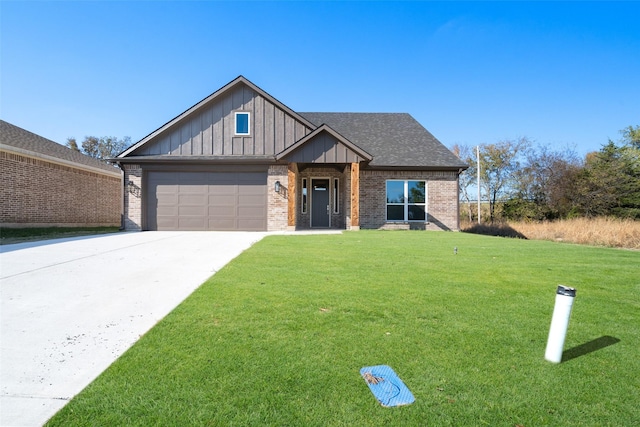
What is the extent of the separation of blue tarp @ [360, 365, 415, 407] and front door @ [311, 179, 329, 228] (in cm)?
1429

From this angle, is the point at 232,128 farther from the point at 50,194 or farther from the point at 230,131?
the point at 50,194

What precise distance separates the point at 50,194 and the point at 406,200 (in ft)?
59.2

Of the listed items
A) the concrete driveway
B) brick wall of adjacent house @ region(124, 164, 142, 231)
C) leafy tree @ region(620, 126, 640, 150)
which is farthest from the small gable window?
leafy tree @ region(620, 126, 640, 150)

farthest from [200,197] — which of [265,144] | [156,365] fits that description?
[156,365]

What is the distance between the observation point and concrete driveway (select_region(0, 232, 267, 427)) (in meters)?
2.13

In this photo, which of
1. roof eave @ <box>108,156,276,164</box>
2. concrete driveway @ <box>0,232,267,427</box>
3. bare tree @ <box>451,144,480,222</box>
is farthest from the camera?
bare tree @ <box>451,144,480,222</box>

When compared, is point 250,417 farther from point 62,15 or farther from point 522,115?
point 522,115

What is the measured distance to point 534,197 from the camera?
23109 millimetres

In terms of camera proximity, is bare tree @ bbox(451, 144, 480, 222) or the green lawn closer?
the green lawn

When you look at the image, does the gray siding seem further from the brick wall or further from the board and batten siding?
the board and batten siding

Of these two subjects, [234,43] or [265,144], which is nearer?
[234,43]

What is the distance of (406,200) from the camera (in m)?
15.7

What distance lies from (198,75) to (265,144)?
6.03 metres

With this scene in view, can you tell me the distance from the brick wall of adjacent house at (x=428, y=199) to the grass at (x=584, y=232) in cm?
185
